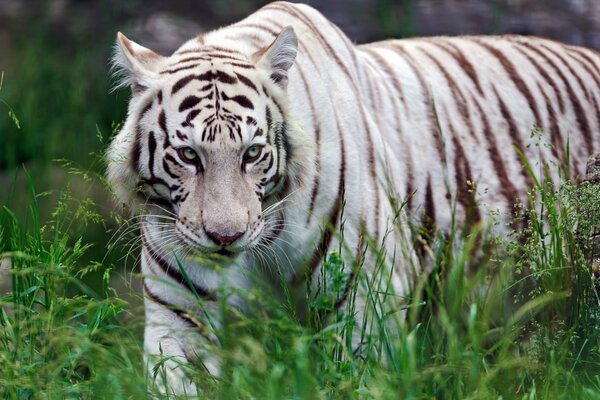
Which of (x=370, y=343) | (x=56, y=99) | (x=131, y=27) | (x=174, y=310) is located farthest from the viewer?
(x=131, y=27)

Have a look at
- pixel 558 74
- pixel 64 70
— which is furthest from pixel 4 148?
pixel 558 74

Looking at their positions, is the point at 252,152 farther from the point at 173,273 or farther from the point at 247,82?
the point at 173,273

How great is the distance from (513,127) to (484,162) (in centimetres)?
24

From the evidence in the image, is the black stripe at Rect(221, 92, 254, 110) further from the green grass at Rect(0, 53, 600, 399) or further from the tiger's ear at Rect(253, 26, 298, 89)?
the green grass at Rect(0, 53, 600, 399)

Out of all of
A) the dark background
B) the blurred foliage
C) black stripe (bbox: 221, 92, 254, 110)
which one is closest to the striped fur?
black stripe (bbox: 221, 92, 254, 110)

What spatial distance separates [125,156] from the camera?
325 centimetres

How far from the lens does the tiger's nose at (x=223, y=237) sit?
293 cm

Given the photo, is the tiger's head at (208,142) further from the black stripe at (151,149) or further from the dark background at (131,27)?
the dark background at (131,27)

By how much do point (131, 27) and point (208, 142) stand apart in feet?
8.78

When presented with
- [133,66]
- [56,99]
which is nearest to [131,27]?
[56,99]

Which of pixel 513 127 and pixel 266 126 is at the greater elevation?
pixel 266 126

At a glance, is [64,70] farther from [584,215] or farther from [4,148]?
[584,215]

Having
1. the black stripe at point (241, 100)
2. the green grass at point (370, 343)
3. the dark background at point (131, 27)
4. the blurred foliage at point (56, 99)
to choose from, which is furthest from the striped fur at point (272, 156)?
the blurred foliage at point (56, 99)

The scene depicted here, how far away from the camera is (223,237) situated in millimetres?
2932
